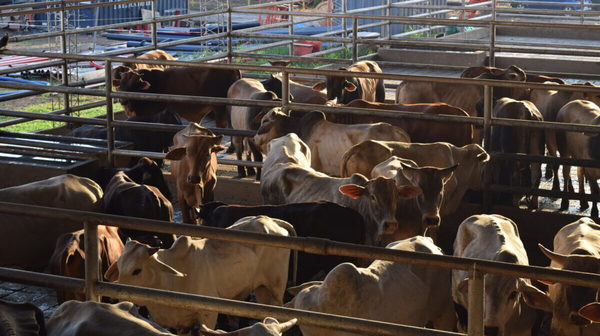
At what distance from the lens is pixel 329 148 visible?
9.46 m

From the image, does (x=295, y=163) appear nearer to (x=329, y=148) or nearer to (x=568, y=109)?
(x=329, y=148)

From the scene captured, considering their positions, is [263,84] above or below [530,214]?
above

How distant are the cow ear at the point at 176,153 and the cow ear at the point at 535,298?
3898 mm

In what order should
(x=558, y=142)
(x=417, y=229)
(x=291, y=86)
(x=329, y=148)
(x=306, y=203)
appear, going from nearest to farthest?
(x=306, y=203), (x=417, y=229), (x=329, y=148), (x=558, y=142), (x=291, y=86)

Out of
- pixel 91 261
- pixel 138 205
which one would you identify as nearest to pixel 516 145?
pixel 138 205

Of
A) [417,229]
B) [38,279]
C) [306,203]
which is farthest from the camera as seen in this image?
[417,229]

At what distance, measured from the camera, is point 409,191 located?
7.35m

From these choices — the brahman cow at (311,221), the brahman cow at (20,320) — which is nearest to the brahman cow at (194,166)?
the brahman cow at (311,221)

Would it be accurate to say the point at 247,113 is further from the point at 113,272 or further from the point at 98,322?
the point at 98,322

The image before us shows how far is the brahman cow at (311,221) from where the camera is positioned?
724cm

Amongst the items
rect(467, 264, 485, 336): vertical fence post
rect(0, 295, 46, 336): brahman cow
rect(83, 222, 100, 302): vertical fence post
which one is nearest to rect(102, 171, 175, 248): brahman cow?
rect(83, 222, 100, 302): vertical fence post

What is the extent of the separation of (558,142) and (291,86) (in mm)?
3411

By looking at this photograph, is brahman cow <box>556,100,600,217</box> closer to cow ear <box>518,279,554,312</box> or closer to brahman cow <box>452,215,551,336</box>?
brahman cow <box>452,215,551,336</box>

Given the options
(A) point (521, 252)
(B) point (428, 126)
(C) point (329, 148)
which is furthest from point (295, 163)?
(A) point (521, 252)
